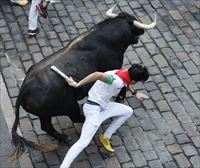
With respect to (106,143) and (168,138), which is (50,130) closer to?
(106,143)

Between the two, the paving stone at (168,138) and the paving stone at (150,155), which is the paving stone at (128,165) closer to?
the paving stone at (150,155)

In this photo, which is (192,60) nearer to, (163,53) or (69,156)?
(163,53)

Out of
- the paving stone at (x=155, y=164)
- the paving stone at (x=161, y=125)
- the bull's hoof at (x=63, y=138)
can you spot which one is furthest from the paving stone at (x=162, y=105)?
the bull's hoof at (x=63, y=138)

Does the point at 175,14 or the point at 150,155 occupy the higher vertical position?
the point at 175,14

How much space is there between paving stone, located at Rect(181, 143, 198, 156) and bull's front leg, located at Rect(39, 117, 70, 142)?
6.09 feet

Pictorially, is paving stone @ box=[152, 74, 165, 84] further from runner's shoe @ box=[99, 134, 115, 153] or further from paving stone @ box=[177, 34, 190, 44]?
runner's shoe @ box=[99, 134, 115, 153]

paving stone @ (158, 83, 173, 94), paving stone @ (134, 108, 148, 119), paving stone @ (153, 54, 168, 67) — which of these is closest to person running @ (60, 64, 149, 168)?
paving stone @ (134, 108, 148, 119)

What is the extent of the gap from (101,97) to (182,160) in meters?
1.75

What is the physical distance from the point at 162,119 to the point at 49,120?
2034 millimetres

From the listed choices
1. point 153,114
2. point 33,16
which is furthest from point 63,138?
point 33,16

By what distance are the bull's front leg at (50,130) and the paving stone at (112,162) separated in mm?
725

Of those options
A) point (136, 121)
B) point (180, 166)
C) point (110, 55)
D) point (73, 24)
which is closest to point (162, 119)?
point (136, 121)

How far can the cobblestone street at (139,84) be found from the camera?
7.33 m

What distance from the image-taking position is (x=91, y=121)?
21.7ft
